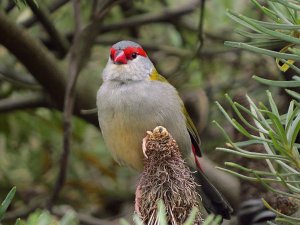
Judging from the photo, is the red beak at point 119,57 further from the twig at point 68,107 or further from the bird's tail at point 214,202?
the bird's tail at point 214,202

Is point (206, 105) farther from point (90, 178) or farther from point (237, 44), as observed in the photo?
point (237, 44)

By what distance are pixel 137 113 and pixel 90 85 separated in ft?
3.13

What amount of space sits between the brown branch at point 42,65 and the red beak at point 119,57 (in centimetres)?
39

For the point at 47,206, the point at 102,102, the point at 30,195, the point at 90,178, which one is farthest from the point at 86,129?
the point at 102,102

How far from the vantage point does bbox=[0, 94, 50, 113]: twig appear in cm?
383

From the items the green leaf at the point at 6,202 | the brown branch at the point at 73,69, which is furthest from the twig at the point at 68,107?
the green leaf at the point at 6,202

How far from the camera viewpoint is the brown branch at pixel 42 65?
3225 millimetres

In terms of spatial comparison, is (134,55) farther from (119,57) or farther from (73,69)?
(73,69)

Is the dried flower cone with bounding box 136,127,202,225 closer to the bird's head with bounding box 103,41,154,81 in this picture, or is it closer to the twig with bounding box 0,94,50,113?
the bird's head with bounding box 103,41,154,81

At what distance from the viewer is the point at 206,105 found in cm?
421

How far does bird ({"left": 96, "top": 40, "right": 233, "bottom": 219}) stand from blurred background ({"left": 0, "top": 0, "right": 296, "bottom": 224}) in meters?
Answer: 0.33

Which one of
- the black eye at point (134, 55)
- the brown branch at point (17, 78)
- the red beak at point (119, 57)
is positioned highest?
the red beak at point (119, 57)

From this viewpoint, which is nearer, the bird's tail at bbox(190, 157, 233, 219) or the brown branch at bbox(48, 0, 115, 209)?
the bird's tail at bbox(190, 157, 233, 219)

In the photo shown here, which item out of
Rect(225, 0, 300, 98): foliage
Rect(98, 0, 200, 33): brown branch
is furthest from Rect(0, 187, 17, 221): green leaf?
Rect(98, 0, 200, 33): brown branch
